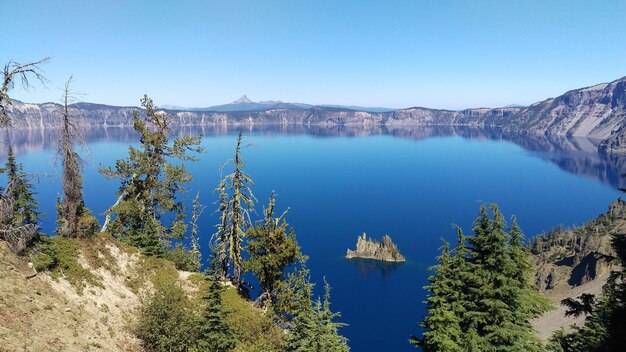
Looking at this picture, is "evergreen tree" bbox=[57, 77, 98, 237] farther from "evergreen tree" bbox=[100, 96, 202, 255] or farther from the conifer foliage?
the conifer foliage

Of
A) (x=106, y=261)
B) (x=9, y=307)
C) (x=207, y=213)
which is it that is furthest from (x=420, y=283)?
(x=9, y=307)

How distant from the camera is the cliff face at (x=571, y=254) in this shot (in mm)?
122438

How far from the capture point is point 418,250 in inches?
4820

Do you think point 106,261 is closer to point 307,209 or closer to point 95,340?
point 95,340

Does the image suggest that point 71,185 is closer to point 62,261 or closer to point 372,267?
point 62,261

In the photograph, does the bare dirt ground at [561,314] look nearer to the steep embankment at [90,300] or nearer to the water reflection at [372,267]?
the water reflection at [372,267]

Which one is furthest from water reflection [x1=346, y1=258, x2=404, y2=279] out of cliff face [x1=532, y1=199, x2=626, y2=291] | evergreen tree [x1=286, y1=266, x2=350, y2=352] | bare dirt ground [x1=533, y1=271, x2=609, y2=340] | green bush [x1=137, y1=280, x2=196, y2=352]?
evergreen tree [x1=286, y1=266, x2=350, y2=352]

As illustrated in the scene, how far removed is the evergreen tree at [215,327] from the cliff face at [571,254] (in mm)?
134833

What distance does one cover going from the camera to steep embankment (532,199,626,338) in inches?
4656

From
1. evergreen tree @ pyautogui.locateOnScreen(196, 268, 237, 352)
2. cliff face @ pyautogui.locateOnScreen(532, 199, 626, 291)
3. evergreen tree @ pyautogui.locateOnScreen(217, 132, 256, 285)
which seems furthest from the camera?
cliff face @ pyautogui.locateOnScreen(532, 199, 626, 291)

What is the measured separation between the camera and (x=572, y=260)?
133 meters

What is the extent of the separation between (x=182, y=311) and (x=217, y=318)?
12.9 ft

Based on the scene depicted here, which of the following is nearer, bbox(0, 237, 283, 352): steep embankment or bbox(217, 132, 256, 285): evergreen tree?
bbox(0, 237, 283, 352): steep embankment

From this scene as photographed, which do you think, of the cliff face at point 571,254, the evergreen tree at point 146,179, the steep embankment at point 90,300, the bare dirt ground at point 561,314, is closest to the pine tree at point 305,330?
the steep embankment at point 90,300
